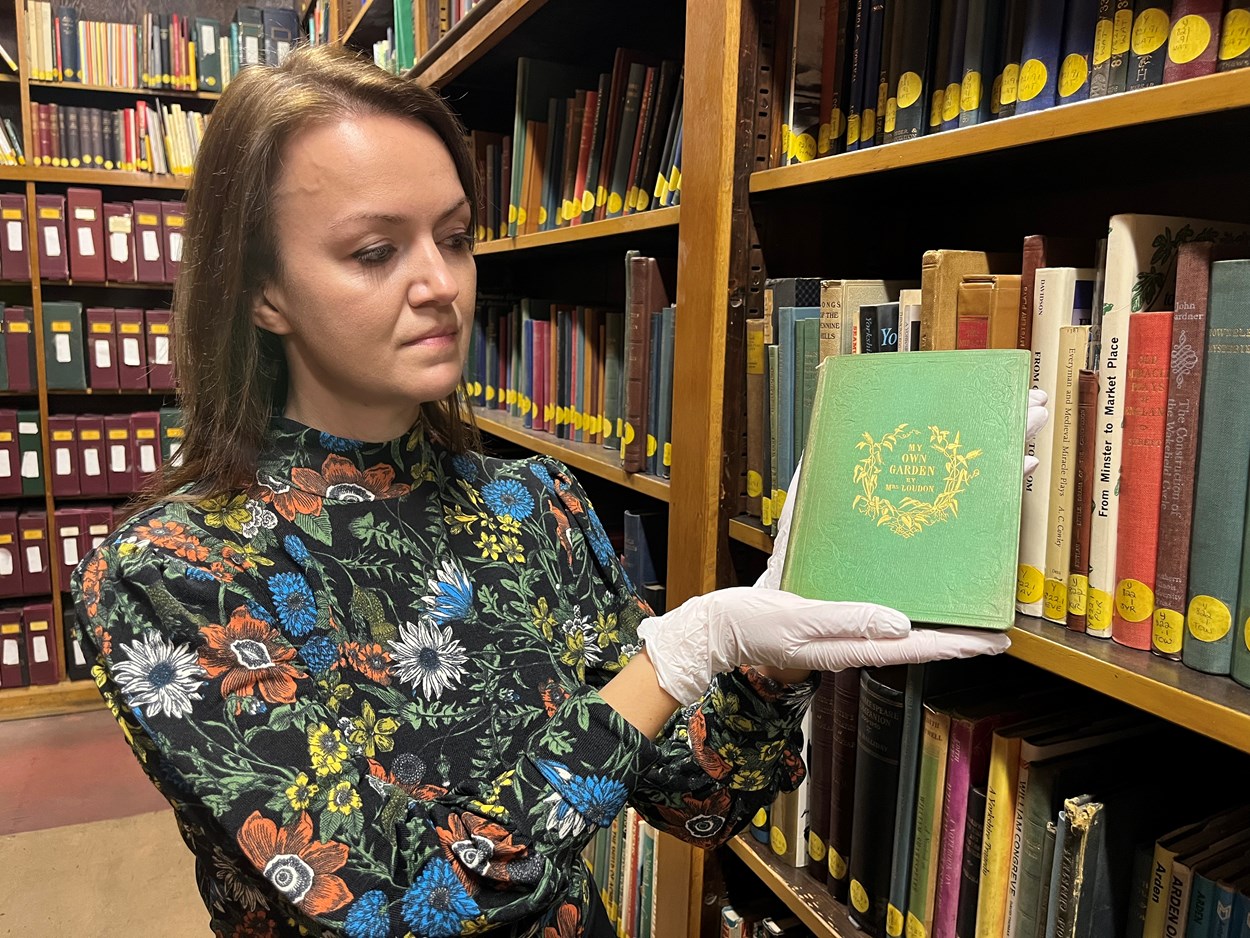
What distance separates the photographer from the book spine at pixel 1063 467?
779 mm

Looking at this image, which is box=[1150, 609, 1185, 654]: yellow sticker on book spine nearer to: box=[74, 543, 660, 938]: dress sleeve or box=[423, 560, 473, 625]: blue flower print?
Result: box=[74, 543, 660, 938]: dress sleeve

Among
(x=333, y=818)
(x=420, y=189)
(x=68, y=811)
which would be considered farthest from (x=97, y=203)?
(x=333, y=818)

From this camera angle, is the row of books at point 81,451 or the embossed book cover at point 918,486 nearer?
the embossed book cover at point 918,486

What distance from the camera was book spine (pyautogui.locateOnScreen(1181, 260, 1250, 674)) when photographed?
670mm

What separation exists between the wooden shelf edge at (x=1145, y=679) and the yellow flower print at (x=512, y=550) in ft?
1.77

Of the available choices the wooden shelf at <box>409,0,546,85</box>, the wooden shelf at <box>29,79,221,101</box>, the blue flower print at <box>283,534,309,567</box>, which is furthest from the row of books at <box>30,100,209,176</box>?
the blue flower print at <box>283,534,309,567</box>

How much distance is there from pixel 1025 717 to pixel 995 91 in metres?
0.62

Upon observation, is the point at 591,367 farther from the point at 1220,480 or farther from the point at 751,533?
the point at 1220,480

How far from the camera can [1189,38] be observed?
28.0 inches

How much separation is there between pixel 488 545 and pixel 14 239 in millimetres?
3244

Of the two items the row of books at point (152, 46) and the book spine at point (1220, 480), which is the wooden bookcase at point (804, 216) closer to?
the book spine at point (1220, 480)

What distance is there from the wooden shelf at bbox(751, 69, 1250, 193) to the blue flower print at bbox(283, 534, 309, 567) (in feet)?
2.26

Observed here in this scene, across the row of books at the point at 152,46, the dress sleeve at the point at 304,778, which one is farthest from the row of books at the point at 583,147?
the row of books at the point at 152,46

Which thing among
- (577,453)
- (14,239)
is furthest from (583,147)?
(14,239)
